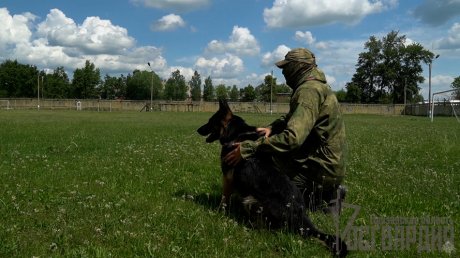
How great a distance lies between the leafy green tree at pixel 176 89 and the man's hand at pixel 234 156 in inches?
6312

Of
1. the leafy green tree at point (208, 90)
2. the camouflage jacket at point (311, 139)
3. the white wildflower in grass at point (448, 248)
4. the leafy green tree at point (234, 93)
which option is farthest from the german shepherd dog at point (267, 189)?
the leafy green tree at point (234, 93)

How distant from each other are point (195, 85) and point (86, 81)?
5301cm

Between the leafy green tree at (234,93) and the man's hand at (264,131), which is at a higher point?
the leafy green tree at (234,93)

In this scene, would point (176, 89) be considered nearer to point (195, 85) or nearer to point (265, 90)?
point (195, 85)

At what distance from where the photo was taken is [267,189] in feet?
19.6

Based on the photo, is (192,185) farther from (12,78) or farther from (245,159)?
(12,78)

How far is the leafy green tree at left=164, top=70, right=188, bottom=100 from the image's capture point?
167 m

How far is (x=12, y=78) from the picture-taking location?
5684 inches

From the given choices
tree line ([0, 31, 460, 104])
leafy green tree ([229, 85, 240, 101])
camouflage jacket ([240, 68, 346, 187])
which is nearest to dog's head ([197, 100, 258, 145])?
camouflage jacket ([240, 68, 346, 187])

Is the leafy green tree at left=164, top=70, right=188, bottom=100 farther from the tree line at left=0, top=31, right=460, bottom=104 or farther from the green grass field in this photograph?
the green grass field

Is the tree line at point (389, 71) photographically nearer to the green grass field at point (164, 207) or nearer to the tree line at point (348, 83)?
the tree line at point (348, 83)

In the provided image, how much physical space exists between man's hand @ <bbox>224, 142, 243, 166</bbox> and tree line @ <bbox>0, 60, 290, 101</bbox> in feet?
409

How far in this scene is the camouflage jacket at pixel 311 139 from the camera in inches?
231

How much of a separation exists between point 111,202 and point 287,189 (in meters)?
3.15
